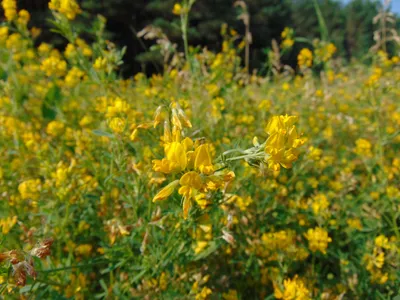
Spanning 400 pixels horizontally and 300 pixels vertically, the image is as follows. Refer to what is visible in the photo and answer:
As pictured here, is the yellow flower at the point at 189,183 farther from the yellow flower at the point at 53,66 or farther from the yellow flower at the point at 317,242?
the yellow flower at the point at 53,66

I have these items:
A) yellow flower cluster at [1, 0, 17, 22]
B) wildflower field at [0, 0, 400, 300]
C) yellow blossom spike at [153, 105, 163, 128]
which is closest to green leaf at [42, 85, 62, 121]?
wildflower field at [0, 0, 400, 300]

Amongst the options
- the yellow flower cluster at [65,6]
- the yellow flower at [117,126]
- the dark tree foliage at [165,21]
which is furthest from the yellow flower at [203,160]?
the dark tree foliage at [165,21]

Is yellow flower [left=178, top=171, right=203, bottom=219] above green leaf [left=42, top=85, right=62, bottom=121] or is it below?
above

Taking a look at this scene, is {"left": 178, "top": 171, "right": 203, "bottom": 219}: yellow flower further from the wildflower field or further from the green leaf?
the green leaf

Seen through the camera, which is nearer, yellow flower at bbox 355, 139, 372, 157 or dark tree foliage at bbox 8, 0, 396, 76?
yellow flower at bbox 355, 139, 372, 157

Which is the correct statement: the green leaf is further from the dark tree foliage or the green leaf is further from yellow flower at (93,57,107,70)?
the dark tree foliage

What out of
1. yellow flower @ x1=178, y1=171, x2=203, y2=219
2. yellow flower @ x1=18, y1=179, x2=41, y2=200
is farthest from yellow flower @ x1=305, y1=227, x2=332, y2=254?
yellow flower @ x1=18, y1=179, x2=41, y2=200

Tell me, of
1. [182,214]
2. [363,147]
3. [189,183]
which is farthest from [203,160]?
[363,147]

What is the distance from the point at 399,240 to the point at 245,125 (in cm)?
117

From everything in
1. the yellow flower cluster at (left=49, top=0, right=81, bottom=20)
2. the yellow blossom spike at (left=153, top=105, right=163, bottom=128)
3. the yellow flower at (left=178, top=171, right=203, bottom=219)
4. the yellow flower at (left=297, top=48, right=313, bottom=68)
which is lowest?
the yellow flower at (left=297, top=48, right=313, bottom=68)

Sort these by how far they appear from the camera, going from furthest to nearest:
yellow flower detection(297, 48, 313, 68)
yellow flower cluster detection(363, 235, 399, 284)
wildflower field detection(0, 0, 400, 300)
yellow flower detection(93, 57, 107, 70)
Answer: yellow flower detection(297, 48, 313, 68), yellow flower detection(93, 57, 107, 70), yellow flower cluster detection(363, 235, 399, 284), wildflower field detection(0, 0, 400, 300)

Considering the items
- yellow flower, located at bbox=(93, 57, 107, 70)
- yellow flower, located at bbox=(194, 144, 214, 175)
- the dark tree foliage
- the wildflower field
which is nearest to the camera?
yellow flower, located at bbox=(194, 144, 214, 175)

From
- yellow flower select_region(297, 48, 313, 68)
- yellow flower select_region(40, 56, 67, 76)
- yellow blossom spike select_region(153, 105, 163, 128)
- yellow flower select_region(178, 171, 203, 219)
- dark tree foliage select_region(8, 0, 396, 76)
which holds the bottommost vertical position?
dark tree foliage select_region(8, 0, 396, 76)

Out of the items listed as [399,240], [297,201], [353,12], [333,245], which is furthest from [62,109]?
[353,12]
